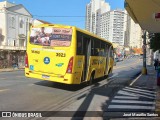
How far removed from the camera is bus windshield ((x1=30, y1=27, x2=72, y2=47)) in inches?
581

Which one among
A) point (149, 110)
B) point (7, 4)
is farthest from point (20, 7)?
point (149, 110)

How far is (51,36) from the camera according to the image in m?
15.2

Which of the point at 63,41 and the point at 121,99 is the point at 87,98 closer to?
the point at 121,99

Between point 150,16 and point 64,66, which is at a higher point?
point 150,16

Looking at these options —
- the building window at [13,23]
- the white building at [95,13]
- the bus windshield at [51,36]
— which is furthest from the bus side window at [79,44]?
the building window at [13,23]

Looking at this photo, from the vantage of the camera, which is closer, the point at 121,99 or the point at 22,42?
the point at 121,99

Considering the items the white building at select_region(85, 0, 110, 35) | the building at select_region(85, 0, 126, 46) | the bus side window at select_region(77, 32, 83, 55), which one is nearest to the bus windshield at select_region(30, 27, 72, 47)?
the bus side window at select_region(77, 32, 83, 55)

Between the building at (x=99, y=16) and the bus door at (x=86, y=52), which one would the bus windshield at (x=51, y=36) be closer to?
the bus door at (x=86, y=52)

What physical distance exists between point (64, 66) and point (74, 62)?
0.51 metres

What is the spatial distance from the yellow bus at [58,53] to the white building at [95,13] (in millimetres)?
37945

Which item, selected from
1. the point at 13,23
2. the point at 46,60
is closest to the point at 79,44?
the point at 46,60

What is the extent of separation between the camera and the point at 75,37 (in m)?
14.7

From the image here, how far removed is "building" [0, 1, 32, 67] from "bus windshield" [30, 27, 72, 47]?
34.1 metres

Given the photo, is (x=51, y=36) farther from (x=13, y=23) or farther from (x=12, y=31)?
(x=13, y=23)
